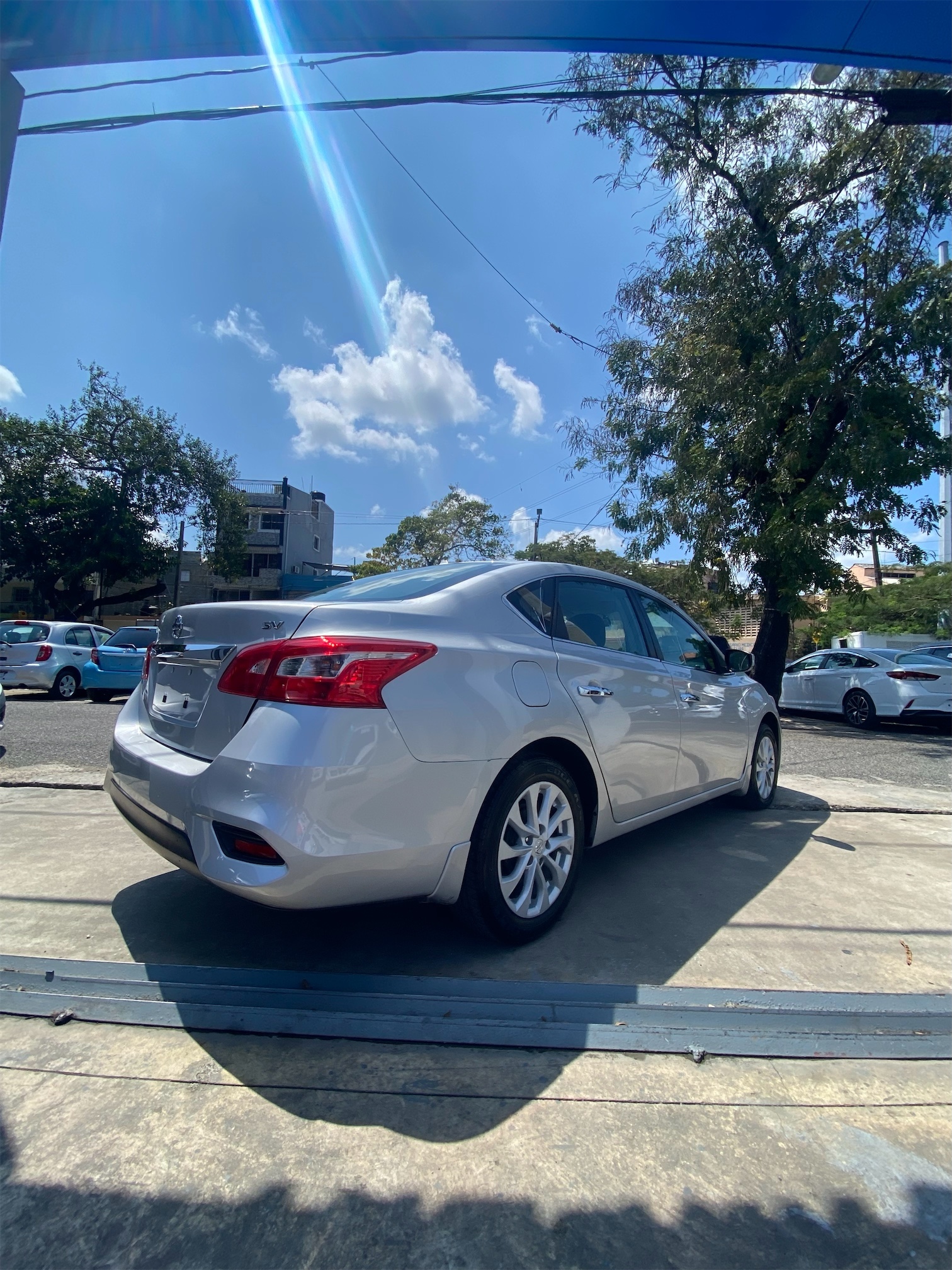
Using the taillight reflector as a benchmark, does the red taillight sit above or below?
below

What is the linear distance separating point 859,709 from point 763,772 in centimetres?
731

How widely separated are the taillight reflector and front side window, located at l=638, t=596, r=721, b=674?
7.66 metres

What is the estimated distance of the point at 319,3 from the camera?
3225 mm

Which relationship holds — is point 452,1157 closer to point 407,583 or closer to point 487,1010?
point 487,1010

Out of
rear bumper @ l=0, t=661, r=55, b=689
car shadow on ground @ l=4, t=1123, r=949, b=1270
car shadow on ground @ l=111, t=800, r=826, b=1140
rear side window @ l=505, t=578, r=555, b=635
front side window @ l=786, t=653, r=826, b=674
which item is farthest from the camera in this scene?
rear bumper @ l=0, t=661, r=55, b=689

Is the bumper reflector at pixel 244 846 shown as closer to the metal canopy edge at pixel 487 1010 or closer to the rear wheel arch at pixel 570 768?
the metal canopy edge at pixel 487 1010

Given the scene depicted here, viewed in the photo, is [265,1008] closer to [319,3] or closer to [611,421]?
[319,3]

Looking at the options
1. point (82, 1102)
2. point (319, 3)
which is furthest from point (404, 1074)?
point (319, 3)

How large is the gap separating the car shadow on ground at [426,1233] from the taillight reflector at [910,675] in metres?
10.3

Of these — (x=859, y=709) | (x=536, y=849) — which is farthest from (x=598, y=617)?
(x=859, y=709)

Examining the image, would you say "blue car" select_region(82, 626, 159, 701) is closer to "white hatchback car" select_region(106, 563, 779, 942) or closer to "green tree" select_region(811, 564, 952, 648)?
"white hatchback car" select_region(106, 563, 779, 942)

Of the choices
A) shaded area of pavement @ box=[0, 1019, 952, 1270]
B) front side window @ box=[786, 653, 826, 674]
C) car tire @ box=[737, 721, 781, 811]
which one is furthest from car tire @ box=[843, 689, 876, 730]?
shaded area of pavement @ box=[0, 1019, 952, 1270]

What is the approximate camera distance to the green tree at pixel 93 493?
91.0 feet

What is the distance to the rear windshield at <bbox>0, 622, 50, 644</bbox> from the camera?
1256cm
